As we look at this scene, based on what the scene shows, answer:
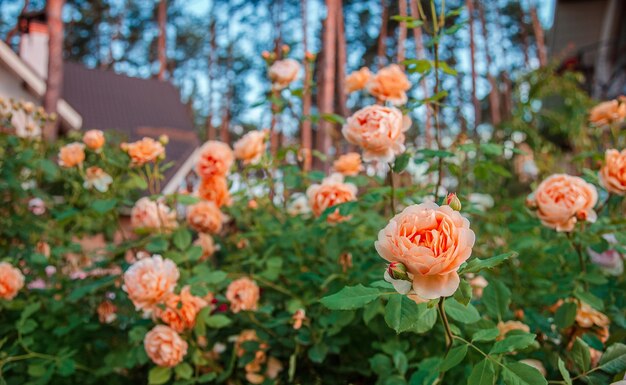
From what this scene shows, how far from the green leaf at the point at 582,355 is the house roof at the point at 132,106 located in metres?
10.1

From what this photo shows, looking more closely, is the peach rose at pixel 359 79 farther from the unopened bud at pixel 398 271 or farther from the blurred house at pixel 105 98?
the blurred house at pixel 105 98

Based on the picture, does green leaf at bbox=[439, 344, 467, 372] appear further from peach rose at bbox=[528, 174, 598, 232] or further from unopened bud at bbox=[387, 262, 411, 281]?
peach rose at bbox=[528, 174, 598, 232]

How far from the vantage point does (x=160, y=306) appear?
4.00 ft

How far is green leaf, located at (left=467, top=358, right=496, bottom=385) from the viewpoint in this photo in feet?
2.50

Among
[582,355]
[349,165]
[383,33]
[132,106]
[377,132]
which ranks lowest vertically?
[132,106]

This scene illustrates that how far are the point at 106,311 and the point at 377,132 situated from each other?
3.57 feet

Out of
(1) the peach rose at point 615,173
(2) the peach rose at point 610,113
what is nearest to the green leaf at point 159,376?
(1) the peach rose at point 615,173

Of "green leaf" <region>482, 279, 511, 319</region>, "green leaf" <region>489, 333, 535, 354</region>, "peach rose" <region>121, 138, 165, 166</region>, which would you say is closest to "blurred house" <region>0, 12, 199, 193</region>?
"peach rose" <region>121, 138, 165, 166</region>

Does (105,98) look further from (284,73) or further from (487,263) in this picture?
(487,263)

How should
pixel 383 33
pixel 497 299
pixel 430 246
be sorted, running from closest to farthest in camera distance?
pixel 430 246 < pixel 497 299 < pixel 383 33

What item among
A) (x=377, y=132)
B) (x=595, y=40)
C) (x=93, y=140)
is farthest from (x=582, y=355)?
(x=595, y=40)

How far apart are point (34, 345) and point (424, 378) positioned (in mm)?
1167

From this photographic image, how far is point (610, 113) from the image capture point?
156 centimetres

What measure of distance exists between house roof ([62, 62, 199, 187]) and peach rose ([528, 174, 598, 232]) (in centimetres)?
989
